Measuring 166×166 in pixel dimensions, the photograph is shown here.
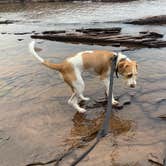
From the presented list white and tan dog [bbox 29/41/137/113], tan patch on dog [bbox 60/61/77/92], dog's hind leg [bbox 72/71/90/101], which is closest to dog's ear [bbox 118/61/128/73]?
white and tan dog [bbox 29/41/137/113]

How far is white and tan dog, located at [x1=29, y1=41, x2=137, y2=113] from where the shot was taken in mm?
6523

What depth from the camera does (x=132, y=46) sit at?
472 inches

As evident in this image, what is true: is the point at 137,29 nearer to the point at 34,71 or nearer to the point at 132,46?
the point at 132,46

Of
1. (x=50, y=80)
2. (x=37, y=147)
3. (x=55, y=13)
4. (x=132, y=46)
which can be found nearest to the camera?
(x=37, y=147)

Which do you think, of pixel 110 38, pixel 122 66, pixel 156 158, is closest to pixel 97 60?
pixel 122 66

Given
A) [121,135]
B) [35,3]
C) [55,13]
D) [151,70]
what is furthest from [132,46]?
[35,3]

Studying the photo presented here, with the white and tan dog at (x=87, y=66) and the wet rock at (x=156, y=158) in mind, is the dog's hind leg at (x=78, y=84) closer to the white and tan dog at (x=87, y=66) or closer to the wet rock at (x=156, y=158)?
the white and tan dog at (x=87, y=66)

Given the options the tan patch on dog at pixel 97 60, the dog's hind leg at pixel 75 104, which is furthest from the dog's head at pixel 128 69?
the dog's hind leg at pixel 75 104

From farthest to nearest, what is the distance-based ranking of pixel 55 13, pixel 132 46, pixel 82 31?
pixel 55 13 → pixel 82 31 → pixel 132 46

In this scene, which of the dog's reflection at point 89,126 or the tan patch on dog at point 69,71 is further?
the tan patch on dog at point 69,71

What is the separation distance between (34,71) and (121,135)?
4.45m

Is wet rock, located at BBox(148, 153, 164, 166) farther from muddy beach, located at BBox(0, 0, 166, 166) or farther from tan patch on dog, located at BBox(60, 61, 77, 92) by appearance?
tan patch on dog, located at BBox(60, 61, 77, 92)

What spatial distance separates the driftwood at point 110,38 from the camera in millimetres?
11922

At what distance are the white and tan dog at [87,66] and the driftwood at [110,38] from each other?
5.15m
